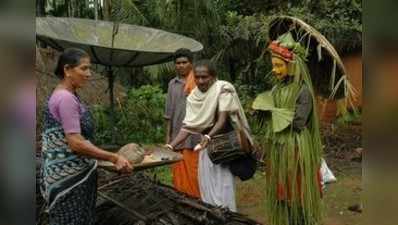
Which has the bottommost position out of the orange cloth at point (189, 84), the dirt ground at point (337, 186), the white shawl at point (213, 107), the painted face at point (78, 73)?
the dirt ground at point (337, 186)

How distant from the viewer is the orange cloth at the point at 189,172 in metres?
3.73

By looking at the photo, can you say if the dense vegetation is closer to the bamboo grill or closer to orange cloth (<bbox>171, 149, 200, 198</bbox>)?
orange cloth (<bbox>171, 149, 200, 198</bbox>)

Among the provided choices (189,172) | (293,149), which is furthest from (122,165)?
(189,172)

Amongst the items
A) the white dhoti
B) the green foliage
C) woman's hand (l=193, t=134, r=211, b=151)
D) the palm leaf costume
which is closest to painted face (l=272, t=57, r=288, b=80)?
the palm leaf costume

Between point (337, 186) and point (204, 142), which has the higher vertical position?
point (204, 142)

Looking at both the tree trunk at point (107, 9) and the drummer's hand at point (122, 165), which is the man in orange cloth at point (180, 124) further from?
the tree trunk at point (107, 9)

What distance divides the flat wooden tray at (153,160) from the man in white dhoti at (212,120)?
40 cm

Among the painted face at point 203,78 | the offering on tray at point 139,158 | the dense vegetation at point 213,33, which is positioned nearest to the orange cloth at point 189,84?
the painted face at point 203,78

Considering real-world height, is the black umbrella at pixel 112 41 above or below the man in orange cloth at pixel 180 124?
above

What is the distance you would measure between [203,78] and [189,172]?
76 cm

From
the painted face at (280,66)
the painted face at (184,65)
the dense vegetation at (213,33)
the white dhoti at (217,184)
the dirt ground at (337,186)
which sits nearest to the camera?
the painted face at (280,66)

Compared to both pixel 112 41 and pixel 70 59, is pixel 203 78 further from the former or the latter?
pixel 112 41

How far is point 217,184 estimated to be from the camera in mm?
3502
